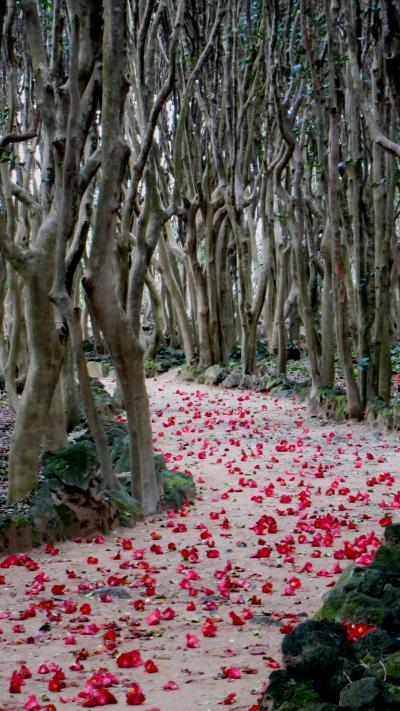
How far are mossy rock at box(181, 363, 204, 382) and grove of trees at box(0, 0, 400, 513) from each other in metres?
0.38

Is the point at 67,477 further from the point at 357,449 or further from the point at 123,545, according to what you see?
the point at 357,449

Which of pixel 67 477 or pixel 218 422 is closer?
pixel 67 477

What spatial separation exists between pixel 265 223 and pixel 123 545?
474 inches

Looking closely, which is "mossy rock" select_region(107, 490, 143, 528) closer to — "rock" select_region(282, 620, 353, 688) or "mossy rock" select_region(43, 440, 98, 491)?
"mossy rock" select_region(43, 440, 98, 491)

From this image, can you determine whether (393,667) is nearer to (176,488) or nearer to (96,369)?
(176,488)

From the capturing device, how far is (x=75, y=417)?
36.9 ft

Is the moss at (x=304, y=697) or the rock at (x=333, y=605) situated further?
the rock at (x=333, y=605)

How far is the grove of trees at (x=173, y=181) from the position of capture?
21.6 feet

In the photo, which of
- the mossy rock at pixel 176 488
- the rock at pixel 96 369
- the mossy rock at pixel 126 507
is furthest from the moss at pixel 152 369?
the mossy rock at pixel 126 507

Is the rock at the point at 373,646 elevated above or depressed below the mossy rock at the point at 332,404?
above

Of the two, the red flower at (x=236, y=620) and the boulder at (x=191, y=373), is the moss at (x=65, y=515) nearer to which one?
the red flower at (x=236, y=620)

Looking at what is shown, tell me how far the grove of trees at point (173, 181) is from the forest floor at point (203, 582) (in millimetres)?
1153

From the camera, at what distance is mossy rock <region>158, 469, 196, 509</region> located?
7410 millimetres

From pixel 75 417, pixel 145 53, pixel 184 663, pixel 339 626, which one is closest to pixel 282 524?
pixel 184 663
